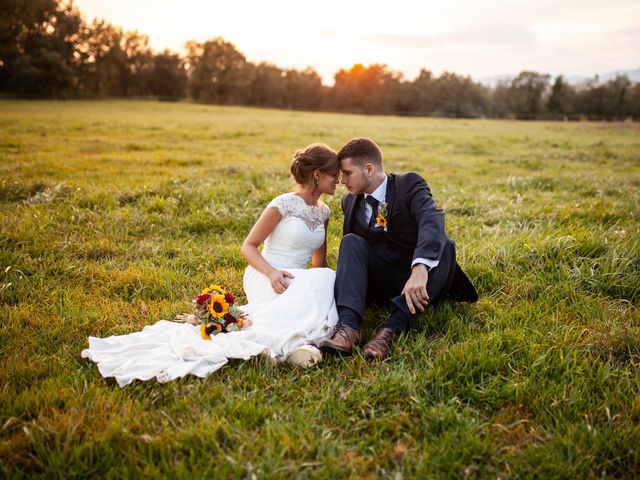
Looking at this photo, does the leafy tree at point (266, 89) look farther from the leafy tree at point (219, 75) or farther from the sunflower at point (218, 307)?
the sunflower at point (218, 307)

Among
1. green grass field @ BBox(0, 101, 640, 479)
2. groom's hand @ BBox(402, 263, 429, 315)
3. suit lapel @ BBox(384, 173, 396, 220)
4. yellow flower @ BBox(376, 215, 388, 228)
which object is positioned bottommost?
green grass field @ BBox(0, 101, 640, 479)

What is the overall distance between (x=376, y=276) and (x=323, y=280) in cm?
64

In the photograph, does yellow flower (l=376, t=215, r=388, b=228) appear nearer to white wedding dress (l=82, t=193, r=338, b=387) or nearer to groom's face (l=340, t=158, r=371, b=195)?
groom's face (l=340, t=158, r=371, b=195)

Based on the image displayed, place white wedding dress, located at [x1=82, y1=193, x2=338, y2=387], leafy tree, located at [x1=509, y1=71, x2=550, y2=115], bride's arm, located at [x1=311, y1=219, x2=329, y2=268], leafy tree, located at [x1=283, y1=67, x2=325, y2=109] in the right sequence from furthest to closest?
leafy tree, located at [x1=283, y1=67, x2=325, y2=109] → leafy tree, located at [x1=509, y1=71, x2=550, y2=115] → bride's arm, located at [x1=311, y1=219, x2=329, y2=268] → white wedding dress, located at [x1=82, y1=193, x2=338, y2=387]

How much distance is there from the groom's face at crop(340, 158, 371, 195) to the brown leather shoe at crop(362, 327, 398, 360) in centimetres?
151

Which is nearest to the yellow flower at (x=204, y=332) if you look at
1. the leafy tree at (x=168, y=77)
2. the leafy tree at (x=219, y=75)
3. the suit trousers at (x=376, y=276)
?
the suit trousers at (x=376, y=276)

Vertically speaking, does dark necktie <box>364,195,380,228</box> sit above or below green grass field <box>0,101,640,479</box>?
above

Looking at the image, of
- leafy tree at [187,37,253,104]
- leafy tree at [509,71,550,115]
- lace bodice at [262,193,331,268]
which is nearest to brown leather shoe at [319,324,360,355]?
lace bodice at [262,193,331,268]

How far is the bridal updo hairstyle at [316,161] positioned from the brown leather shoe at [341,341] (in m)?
1.66

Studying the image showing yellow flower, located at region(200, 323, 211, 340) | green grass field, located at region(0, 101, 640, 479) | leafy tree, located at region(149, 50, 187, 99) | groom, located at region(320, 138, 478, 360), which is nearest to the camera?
green grass field, located at region(0, 101, 640, 479)

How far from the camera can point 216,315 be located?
397 centimetres

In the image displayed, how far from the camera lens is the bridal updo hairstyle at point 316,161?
466cm

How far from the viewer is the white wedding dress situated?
3.47 m

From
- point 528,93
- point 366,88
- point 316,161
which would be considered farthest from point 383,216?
point 366,88
